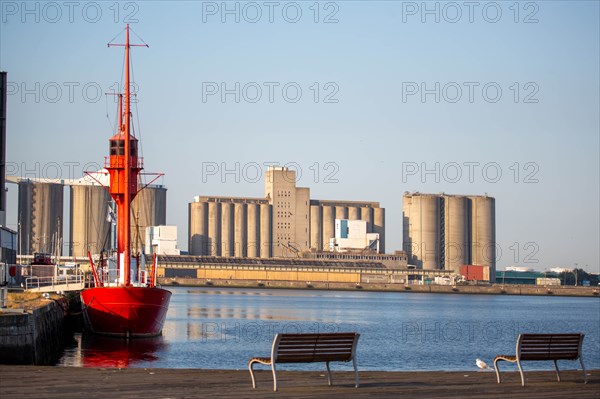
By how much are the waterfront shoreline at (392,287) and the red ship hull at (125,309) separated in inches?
5682

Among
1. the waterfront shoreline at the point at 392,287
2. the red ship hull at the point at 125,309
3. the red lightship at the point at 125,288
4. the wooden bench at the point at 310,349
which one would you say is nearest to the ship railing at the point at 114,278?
the red lightship at the point at 125,288

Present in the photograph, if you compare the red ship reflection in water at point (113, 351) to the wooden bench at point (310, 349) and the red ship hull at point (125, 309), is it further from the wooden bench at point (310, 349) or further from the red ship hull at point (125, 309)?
the wooden bench at point (310, 349)

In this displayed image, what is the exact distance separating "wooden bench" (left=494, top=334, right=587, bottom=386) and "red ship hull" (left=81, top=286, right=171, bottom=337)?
24339mm

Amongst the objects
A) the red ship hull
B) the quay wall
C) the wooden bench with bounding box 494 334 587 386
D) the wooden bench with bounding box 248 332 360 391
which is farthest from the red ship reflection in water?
the wooden bench with bounding box 494 334 587 386

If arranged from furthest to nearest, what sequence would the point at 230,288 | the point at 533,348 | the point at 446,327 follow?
the point at 230,288
the point at 446,327
the point at 533,348

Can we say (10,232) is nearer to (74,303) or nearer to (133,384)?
(74,303)

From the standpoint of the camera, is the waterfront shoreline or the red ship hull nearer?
the red ship hull

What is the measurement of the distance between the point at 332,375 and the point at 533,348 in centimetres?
332

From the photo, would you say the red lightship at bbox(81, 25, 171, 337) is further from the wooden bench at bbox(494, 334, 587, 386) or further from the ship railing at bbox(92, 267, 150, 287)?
the wooden bench at bbox(494, 334, 587, 386)

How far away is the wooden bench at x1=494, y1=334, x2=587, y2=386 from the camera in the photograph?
51.7 feet

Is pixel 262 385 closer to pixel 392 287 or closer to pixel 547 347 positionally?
pixel 547 347

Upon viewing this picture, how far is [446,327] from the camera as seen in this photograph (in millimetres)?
61344

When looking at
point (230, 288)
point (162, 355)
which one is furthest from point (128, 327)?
point (230, 288)

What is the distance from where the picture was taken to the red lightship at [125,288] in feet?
127
